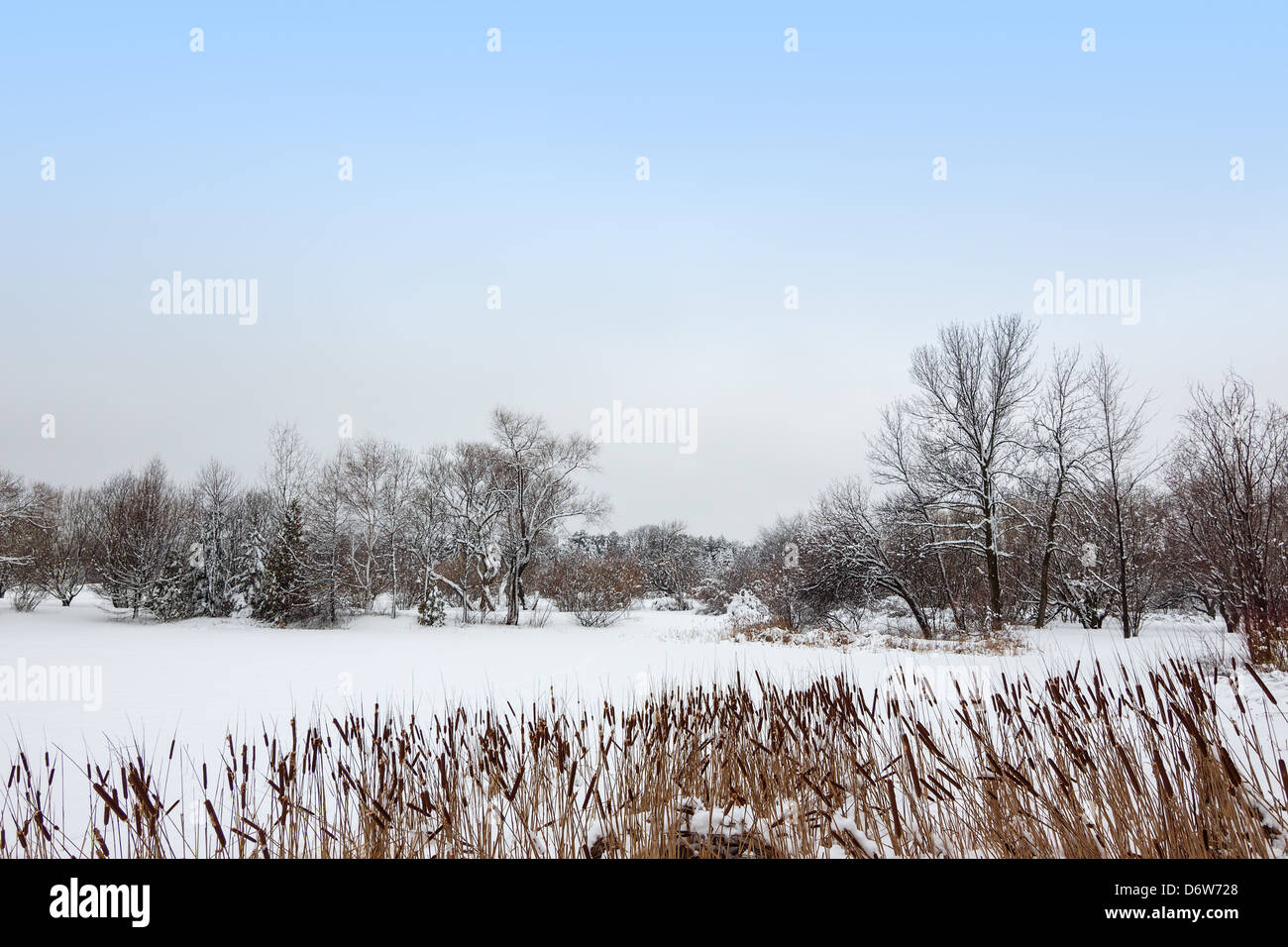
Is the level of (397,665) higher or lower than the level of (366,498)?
lower

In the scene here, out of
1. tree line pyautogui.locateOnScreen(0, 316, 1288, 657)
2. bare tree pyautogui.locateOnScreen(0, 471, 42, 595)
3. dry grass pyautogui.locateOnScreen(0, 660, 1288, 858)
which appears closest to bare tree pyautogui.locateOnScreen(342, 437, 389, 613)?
tree line pyautogui.locateOnScreen(0, 316, 1288, 657)

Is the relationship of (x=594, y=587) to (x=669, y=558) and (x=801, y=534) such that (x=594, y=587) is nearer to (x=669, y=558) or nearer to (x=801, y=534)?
(x=801, y=534)

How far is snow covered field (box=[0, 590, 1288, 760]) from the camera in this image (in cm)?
747

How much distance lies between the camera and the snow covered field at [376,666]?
24.5 ft

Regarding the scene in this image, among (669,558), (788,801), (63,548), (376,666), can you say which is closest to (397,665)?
(376,666)

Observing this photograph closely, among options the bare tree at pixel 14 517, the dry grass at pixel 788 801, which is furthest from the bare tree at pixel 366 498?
the dry grass at pixel 788 801

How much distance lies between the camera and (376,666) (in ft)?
45.1

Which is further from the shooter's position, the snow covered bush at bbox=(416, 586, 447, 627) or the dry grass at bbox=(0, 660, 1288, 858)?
the snow covered bush at bbox=(416, 586, 447, 627)

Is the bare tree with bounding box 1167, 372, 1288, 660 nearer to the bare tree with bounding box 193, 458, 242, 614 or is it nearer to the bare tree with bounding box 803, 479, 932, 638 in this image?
the bare tree with bounding box 803, 479, 932, 638

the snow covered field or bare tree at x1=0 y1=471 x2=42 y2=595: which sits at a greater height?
bare tree at x1=0 y1=471 x2=42 y2=595

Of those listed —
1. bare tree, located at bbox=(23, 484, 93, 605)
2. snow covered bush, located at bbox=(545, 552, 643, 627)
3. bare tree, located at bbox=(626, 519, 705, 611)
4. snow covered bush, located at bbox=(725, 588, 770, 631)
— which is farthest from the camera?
bare tree, located at bbox=(626, 519, 705, 611)

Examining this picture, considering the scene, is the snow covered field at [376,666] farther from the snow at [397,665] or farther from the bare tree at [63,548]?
the bare tree at [63,548]
